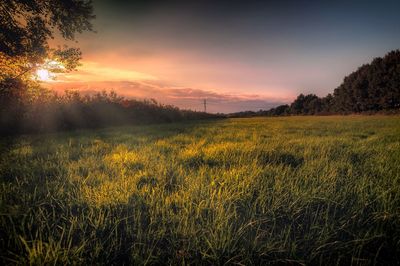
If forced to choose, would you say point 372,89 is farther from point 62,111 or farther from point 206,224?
point 206,224

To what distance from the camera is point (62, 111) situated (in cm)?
1506

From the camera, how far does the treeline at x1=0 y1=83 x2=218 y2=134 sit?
1180 centimetres

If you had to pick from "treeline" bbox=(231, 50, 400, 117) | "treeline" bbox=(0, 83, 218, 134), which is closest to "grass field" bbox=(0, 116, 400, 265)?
"treeline" bbox=(0, 83, 218, 134)

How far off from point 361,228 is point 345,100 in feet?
254

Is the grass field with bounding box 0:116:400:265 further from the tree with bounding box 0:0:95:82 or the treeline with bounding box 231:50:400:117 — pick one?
the treeline with bounding box 231:50:400:117

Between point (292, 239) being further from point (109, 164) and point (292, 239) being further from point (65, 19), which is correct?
point (65, 19)

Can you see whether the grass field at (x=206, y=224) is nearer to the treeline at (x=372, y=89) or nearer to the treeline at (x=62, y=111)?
the treeline at (x=62, y=111)

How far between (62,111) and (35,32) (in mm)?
5172

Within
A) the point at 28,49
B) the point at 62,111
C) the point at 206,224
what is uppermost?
the point at 28,49

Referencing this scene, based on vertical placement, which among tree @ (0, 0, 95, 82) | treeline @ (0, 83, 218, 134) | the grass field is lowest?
the grass field

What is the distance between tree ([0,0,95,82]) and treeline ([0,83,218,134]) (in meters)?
1.35

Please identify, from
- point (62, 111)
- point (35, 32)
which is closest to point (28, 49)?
point (35, 32)

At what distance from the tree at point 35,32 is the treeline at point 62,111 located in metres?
1.35

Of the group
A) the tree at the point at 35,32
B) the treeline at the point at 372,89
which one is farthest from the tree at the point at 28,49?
the treeline at the point at 372,89
